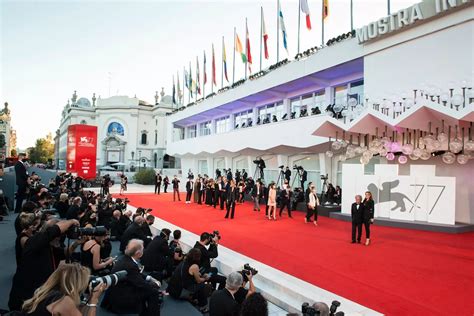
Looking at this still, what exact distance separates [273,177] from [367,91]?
10827 millimetres

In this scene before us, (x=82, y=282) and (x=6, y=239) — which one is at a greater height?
(x=82, y=282)

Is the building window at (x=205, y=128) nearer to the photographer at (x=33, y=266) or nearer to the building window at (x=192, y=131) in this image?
the building window at (x=192, y=131)

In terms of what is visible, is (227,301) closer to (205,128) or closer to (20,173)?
(20,173)

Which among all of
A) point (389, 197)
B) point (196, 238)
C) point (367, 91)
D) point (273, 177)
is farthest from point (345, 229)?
point (273, 177)

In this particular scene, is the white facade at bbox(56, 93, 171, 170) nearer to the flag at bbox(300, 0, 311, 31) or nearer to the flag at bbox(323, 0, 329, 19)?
the flag at bbox(300, 0, 311, 31)

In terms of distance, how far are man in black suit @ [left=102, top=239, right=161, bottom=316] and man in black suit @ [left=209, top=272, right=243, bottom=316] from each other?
3.28 ft

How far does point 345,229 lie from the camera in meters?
12.5

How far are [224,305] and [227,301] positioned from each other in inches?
2.2

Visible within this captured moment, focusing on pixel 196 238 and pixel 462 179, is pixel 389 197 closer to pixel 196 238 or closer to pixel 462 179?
pixel 462 179

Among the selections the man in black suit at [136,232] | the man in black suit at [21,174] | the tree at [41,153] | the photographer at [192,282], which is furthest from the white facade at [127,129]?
the photographer at [192,282]

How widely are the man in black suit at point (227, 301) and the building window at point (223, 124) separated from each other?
98.9ft

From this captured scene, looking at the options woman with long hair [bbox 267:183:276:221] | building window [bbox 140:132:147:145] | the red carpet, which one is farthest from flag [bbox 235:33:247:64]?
building window [bbox 140:132:147:145]

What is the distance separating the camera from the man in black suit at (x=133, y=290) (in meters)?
4.49

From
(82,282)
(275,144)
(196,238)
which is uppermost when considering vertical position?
(275,144)
